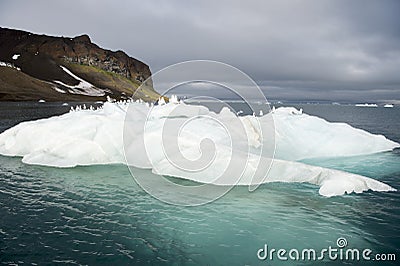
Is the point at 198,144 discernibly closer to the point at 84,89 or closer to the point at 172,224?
the point at 172,224

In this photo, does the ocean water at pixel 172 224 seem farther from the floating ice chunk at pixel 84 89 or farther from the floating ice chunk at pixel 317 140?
the floating ice chunk at pixel 84 89

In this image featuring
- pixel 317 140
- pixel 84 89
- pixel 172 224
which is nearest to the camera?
pixel 172 224

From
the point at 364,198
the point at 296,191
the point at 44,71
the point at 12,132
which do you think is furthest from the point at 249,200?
the point at 44,71

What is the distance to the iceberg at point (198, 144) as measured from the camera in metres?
15.1

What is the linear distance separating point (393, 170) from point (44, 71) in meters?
196

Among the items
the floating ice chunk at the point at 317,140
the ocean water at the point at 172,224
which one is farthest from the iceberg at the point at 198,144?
the ocean water at the point at 172,224

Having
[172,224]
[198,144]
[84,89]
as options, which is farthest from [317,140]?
[84,89]

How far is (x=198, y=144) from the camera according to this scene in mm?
16375

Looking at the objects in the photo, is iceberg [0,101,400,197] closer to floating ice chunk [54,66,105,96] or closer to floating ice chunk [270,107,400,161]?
floating ice chunk [270,107,400,161]

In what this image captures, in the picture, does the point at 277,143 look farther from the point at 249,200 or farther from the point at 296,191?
the point at 249,200

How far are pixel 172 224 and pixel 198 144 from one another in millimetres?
6405

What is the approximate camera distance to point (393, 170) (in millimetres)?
18797

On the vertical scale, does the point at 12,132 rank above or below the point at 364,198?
above

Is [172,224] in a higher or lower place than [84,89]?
lower
